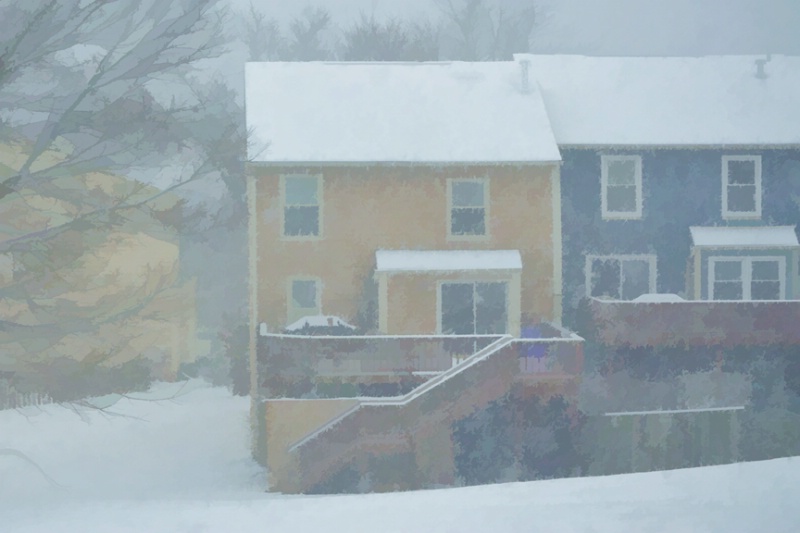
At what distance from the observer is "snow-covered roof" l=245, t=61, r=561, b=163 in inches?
762

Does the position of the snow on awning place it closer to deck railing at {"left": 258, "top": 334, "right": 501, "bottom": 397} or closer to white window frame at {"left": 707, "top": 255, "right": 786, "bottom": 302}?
deck railing at {"left": 258, "top": 334, "right": 501, "bottom": 397}

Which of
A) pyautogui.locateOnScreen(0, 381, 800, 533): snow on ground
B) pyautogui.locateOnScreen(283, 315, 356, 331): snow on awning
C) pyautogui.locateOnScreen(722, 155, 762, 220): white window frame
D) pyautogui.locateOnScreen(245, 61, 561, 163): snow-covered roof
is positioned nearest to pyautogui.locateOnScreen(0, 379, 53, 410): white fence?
pyautogui.locateOnScreen(0, 381, 800, 533): snow on ground

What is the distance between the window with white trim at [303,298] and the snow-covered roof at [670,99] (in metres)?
6.01

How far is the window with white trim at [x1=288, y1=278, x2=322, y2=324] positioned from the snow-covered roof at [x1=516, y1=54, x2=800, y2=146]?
6.01 m

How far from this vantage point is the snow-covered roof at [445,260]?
1892cm

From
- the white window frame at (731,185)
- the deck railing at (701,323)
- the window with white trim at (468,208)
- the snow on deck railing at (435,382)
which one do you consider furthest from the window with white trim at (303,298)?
the white window frame at (731,185)

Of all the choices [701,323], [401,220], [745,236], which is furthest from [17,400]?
[745,236]

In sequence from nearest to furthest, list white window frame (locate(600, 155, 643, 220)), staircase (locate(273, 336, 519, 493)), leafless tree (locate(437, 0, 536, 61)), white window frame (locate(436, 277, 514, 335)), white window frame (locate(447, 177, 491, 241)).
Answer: staircase (locate(273, 336, 519, 493)), white window frame (locate(436, 277, 514, 335)), white window frame (locate(447, 177, 491, 241)), white window frame (locate(600, 155, 643, 220)), leafless tree (locate(437, 0, 536, 61))

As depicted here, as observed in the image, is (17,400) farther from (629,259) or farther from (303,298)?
(629,259)

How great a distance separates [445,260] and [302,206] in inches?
123

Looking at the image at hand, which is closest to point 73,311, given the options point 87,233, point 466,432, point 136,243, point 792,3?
point 87,233

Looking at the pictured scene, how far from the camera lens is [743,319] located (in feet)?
57.9

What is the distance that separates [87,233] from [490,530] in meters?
7.03

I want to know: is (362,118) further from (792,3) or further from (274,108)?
(792,3)
